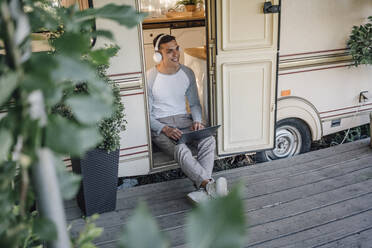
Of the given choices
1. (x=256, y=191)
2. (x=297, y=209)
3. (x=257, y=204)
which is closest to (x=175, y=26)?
(x=256, y=191)

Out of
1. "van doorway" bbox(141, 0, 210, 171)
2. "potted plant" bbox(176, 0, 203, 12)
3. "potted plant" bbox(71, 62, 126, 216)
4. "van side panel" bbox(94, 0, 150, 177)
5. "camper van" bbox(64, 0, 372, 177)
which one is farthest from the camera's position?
"potted plant" bbox(176, 0, 203, 12)

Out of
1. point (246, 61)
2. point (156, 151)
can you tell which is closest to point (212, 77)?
point (246, 61)

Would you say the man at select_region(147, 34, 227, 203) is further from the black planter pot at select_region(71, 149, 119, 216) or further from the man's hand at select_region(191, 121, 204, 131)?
the black planter pot at select_region(71, 149, 119, 216)

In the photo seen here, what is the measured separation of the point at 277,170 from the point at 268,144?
277 millimetres

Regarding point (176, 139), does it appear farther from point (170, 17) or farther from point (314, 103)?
point (170, 17)

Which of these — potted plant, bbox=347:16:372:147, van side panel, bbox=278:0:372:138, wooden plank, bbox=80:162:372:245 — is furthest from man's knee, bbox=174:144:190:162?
potted plant, bbox=347:16:372:147

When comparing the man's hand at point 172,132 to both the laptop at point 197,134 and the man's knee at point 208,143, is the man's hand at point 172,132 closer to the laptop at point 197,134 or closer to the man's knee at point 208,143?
the laptop at point 197,134

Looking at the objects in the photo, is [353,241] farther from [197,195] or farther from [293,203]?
[197,195]

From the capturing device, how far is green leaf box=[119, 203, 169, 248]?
17.3 inches

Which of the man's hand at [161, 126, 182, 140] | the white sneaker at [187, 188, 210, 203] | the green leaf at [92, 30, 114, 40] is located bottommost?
the white sneaker at [187, 188, 210, 203]

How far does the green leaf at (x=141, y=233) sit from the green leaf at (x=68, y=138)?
0.12m

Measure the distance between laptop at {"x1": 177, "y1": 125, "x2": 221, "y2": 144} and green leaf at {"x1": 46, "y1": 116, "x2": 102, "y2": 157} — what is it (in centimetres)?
275

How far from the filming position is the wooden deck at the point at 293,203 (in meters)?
2.65

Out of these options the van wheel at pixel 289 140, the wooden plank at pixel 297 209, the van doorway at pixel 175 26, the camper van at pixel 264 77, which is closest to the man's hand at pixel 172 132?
the camper van at pixel 264 77
